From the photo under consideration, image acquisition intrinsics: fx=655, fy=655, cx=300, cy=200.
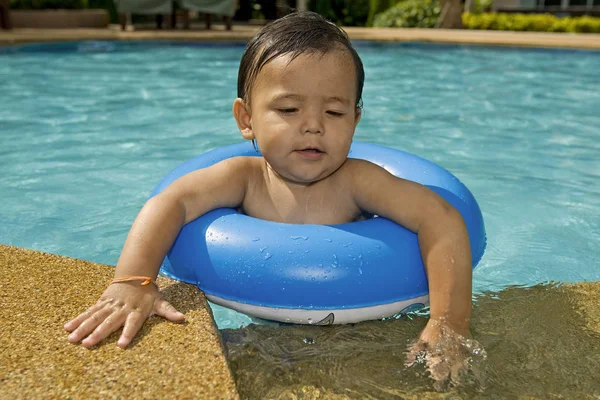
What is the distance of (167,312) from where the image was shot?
218 centimetres

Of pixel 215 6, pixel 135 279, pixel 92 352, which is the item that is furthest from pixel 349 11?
pixel 92 352

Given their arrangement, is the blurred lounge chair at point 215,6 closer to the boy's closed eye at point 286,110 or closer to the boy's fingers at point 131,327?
the boy's closed eye at point 286,110

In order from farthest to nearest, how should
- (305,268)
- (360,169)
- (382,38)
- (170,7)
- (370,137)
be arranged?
(170,7)
(382,38)
(370,137)
(360,169)
(305,268)

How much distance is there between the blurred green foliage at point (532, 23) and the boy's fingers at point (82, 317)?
59.1 ft

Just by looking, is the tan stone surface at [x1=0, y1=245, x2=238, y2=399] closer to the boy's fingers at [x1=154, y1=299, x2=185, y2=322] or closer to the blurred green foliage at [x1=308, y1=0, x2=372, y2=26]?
the boy's fingers at [x1=154, y1=299, x2=185, y2=322]

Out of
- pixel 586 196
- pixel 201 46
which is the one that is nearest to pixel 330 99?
pixel 586 196

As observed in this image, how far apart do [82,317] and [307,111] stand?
105cm

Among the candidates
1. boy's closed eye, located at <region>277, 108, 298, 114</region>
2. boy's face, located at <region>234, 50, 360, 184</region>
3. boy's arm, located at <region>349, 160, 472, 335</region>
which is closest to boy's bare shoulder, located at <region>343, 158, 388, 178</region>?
boy's arm, located at <region>349, 160, 472, 335</region>

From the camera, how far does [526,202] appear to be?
465cm

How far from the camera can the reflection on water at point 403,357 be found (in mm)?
1993

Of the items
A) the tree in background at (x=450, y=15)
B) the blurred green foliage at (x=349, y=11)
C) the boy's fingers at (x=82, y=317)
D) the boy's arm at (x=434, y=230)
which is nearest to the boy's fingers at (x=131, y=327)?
the boy's fingers at (x=82, y=317)

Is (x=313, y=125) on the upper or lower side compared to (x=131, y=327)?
upper

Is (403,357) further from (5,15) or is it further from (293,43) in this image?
(5,15)

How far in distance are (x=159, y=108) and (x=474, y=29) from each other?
44.4ft
